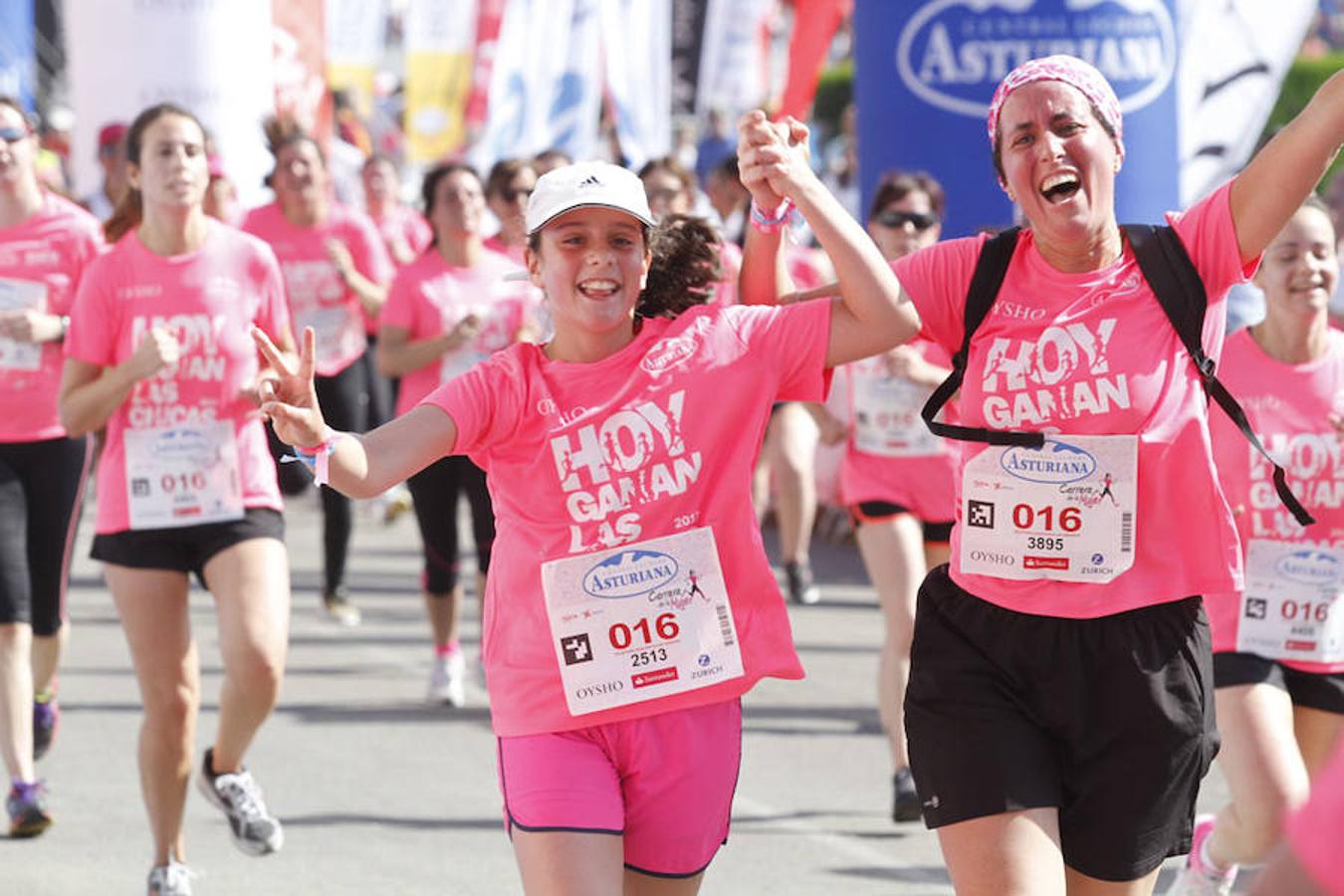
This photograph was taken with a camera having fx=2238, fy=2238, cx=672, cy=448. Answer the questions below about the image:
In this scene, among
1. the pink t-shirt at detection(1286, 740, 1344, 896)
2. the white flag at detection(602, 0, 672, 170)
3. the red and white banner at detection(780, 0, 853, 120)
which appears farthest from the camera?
the white flag at detection(602, 0, 672, 170)

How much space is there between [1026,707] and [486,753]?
4353mm

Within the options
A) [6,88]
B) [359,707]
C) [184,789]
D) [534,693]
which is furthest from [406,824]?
[6,88]

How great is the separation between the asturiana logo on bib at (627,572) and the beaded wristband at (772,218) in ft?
2.17

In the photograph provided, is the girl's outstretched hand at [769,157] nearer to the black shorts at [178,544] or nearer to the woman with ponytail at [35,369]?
the black shorts at [178,544]

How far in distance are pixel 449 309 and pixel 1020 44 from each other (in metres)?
2.70

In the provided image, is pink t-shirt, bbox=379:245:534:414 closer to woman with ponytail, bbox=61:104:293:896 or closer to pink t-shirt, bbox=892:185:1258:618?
woman with ponytail, bbox=61:104:293:896

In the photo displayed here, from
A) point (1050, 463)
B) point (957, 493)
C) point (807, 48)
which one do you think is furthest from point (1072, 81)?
point (807, 48)

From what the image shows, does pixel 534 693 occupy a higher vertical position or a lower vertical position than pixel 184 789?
higher

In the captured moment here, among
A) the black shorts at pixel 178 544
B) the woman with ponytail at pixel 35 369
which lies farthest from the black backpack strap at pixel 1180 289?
the woman with ponytail at pixel 35 369

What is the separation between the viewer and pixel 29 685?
23.0 ft

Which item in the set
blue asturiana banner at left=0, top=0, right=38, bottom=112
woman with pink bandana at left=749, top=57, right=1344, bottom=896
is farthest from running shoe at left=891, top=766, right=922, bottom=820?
blue asturiana banner at left=0, top=0, right=38, bottom=112

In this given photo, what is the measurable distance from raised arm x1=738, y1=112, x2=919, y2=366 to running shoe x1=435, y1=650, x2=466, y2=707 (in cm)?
523

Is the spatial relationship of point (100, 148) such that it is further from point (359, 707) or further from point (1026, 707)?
point (1026, 707)

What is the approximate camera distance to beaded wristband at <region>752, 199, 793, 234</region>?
165 inches
